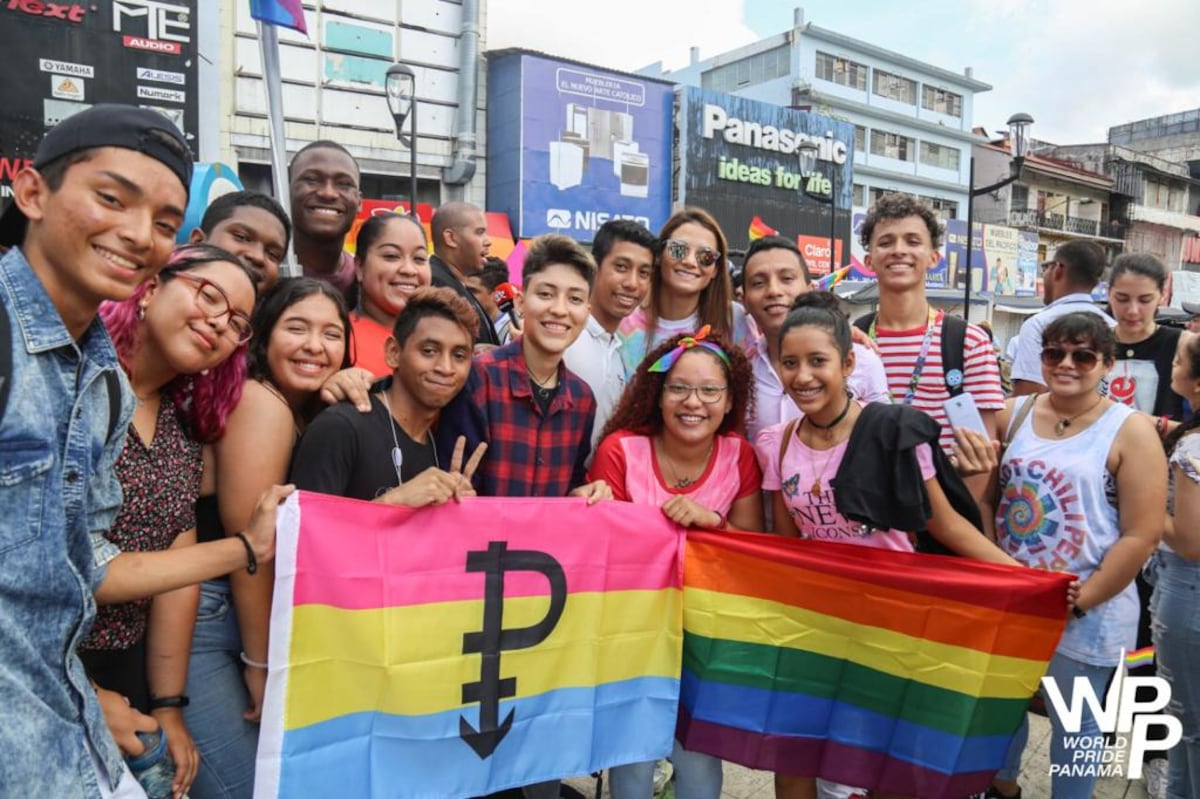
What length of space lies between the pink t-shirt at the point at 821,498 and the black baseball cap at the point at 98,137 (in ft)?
7.69

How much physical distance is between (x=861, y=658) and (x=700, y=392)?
1.21 m

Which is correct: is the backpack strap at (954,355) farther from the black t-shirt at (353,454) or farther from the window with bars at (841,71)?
the window with bars at (841,71)

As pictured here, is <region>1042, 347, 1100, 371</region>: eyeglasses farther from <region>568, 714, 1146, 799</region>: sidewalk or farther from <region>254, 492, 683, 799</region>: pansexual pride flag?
<region>568, 714, 1146, 799</region>: sidewalk

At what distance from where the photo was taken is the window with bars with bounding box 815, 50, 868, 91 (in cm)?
3706

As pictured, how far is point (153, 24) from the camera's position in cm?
1412

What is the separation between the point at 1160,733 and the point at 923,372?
6.28ft

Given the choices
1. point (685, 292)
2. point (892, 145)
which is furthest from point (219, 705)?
point (892, 145)

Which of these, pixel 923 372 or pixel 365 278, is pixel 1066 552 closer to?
pixel 923 372

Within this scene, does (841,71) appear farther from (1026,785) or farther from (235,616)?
(235,616)

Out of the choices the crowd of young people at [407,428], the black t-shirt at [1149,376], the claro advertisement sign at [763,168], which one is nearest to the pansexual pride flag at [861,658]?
the crowd of young people at [407,428]

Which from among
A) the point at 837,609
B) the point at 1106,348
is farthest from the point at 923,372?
the point at 837,609

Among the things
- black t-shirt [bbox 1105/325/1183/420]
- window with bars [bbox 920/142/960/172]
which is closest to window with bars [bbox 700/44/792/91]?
window with bars [bbox 920/142/960/172]

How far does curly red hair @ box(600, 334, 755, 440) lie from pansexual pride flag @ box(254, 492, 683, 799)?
0.46 m

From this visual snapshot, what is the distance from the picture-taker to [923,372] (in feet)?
11.5
